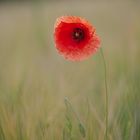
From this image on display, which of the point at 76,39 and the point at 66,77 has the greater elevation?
the point at 76,39

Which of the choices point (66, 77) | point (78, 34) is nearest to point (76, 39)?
point (78, 34)

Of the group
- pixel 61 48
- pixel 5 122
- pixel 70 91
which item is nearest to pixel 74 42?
pixel 61 48

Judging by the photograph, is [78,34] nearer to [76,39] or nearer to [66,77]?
[76,39]

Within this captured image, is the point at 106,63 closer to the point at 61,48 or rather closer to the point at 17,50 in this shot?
the point at 61,48
